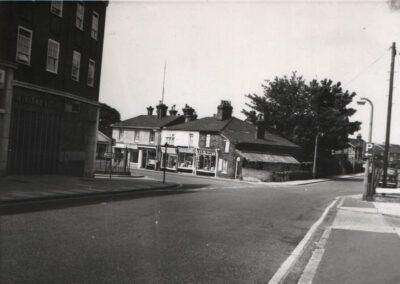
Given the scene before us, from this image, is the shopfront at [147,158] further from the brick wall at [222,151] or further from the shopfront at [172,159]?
the brick wall at [222,151]

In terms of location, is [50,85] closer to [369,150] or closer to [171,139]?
[369,150]

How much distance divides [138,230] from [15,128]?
11.7 metres

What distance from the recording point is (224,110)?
48.6 m

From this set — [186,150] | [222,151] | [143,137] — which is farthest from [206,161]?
[143,137]

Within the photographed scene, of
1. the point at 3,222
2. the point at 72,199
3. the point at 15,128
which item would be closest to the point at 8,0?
the point at 15,128

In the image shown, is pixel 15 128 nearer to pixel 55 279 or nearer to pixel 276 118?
pixel 55 279

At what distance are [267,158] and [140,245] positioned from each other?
37459 millimetres

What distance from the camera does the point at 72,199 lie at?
13758 millimetres

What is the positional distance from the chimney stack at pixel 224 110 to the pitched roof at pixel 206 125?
2.28 ft

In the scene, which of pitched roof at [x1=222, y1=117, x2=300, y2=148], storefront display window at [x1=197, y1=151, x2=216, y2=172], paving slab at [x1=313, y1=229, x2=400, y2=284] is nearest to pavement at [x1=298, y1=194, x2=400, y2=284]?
paving slab at [x1=313, y1=229, x2=400, y2=284]

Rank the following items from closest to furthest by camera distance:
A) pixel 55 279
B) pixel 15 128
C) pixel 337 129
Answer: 1. pixel 55 279
2. pixel 15 128
3. pixel 337 129

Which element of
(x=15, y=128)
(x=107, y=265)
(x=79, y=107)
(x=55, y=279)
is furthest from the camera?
(x=79, y=107)

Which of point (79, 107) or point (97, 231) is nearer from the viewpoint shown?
point (97, 231)

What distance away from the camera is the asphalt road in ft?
18.7
